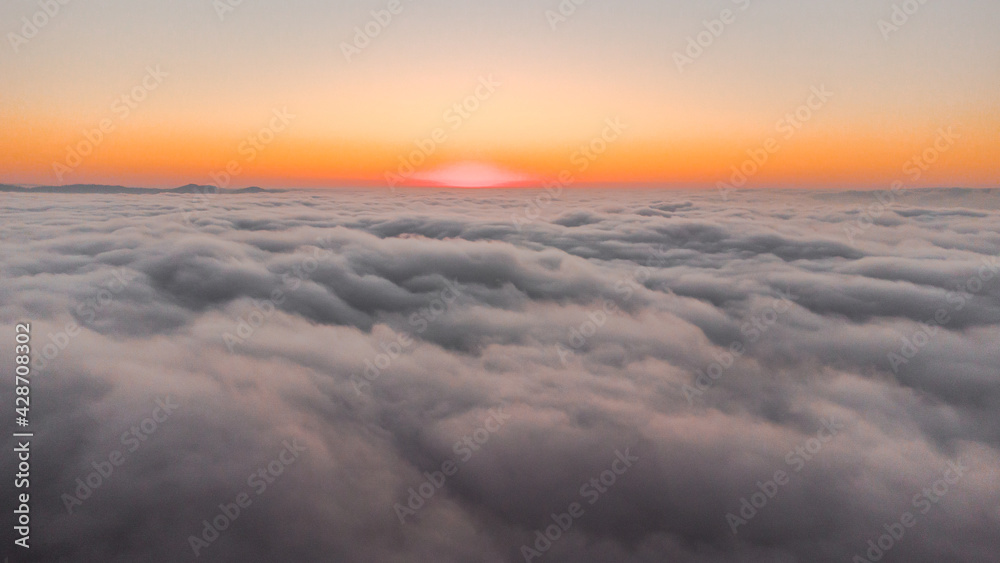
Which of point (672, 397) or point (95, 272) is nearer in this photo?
point (672, 397)

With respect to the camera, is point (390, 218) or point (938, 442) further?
point (390, 218)

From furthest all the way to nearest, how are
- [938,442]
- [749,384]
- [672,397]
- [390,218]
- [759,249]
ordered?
[390,218] → [759,249] → [749,384] → [672,397] → [938,442]

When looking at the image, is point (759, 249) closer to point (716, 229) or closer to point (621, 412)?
point (716, 229)

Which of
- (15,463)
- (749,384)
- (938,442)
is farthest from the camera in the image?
(749,384)

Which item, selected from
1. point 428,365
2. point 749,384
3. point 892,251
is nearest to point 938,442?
point 749,384

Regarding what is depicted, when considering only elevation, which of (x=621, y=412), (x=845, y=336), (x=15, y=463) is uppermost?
(x=845, y=336)

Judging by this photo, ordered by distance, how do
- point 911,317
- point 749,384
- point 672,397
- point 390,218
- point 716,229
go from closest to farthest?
1. point 672,397
2. point 749,384
3. point 911,317
4. point 716,229
5. point 390,218

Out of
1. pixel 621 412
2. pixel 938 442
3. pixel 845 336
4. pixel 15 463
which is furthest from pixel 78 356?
pixel 845 336

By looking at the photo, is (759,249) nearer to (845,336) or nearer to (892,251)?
(892,251)

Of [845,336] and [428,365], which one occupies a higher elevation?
[845,336]
